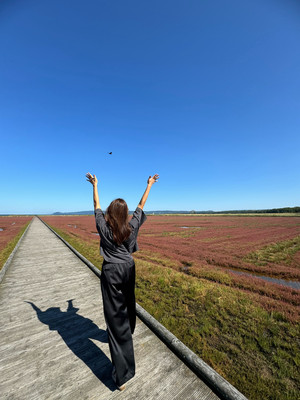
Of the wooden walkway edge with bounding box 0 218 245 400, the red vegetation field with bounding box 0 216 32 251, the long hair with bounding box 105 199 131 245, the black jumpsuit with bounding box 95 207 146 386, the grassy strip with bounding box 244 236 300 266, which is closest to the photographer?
the long hair with bounding box 105 199 131 245

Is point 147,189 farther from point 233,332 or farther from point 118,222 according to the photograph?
point 233,332

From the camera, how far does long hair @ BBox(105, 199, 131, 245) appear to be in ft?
7.84

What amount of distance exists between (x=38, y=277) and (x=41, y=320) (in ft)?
12.0

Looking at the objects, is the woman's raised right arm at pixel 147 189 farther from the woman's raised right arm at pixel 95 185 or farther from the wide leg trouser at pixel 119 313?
the wide leg trouser at pixel 119 313

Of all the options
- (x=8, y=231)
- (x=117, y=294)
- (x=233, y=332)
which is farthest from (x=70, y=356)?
(x=8, y=231)

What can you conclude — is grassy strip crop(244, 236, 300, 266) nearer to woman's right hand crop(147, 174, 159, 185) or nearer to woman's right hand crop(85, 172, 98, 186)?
woman's right hand crop(147, 174, 159, 185)

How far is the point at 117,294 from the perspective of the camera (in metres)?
2.53

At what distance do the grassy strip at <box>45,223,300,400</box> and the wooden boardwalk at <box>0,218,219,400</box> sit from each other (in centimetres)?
108

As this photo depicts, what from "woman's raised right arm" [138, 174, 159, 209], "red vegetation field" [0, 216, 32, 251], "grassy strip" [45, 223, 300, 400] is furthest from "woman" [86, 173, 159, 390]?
"red vegetation field" [0, 216, 32, 251]

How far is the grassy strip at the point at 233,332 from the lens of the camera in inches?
126

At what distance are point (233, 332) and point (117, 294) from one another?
13.8ft

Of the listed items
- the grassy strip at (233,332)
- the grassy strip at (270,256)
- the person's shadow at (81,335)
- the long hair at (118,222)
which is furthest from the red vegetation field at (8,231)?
the grassy strip at (270,256)

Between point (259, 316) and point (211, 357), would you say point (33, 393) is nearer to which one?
point (211, 357)

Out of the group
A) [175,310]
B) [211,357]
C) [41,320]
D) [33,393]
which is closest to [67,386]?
[33,393]
